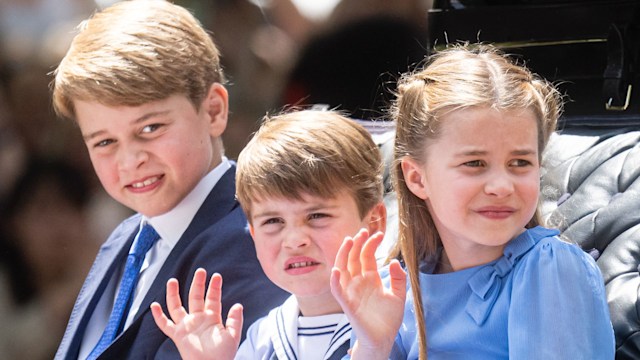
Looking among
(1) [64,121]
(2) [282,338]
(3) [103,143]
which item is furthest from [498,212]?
(1) [64,121]

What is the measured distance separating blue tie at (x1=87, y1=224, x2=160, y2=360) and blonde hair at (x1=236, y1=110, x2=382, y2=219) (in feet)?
1.49

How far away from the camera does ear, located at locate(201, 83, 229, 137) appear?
92.8 inches

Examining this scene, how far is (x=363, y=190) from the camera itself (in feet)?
6.39

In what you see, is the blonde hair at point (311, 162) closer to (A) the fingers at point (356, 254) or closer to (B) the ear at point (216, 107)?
(A) the fingers at point (356, 254)

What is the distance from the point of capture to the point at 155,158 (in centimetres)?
226

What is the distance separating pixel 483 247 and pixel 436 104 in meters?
0.23

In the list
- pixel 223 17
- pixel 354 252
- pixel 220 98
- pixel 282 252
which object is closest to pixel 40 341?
pixel 223 17

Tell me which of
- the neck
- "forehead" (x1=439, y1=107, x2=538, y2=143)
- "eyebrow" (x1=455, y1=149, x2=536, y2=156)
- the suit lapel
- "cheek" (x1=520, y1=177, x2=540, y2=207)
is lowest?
the suit lapel

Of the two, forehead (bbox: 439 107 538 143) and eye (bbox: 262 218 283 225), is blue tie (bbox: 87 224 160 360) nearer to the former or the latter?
eye (bbox: 262 218 283 225)

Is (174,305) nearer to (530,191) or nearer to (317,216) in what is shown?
(317,216)

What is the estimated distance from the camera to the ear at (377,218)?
1973 millimetres

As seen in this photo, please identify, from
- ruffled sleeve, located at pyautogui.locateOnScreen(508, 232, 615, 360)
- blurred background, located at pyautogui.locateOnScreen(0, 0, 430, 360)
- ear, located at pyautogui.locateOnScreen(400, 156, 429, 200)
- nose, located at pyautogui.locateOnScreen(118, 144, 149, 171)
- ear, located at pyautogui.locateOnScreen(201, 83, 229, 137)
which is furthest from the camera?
blurred background, located at pyautogui.locateOnScreen(0, 0, 430, 360)

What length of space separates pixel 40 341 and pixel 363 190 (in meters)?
1.78

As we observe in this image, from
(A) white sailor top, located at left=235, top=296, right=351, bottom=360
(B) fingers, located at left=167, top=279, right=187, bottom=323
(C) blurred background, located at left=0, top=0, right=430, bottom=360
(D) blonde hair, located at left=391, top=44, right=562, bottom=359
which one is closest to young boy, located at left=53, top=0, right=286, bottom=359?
(A) white sailor top, located at left=235, top=296, right=351, bottom=360
